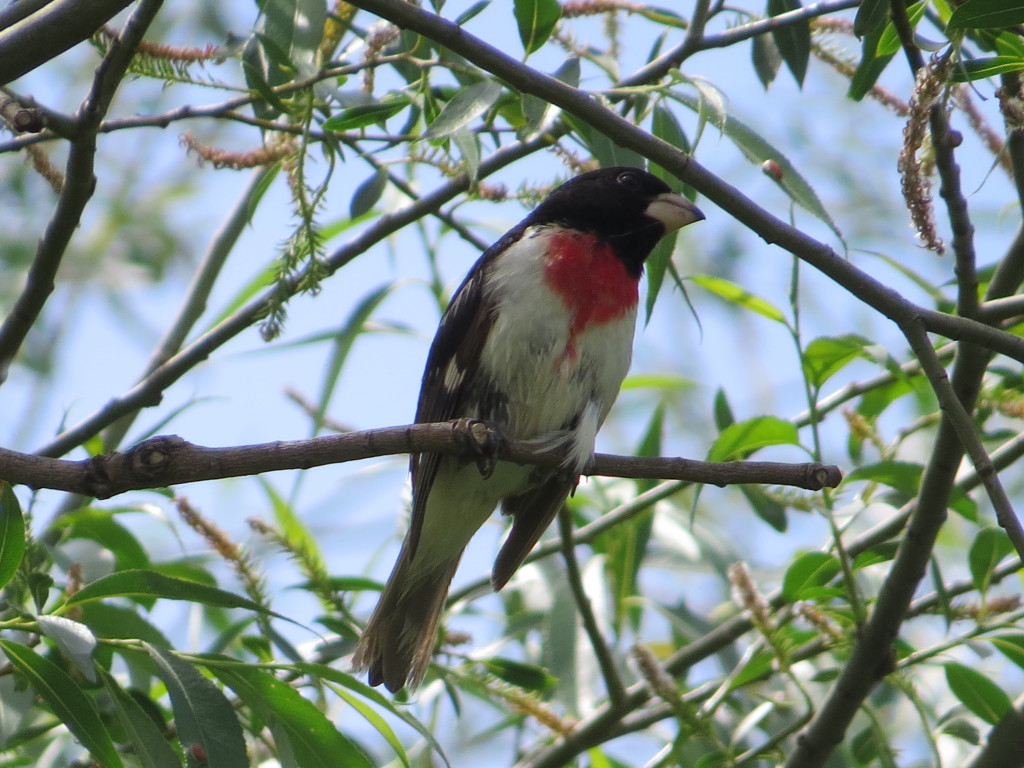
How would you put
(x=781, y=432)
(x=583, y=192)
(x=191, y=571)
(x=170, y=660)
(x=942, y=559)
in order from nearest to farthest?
(x=170, y=660), (x=781, y=432), (x=191, y=571), (x=583, y=192), (x=942, y=559)

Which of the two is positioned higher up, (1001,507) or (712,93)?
(712,93)

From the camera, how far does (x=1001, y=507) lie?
2350mm

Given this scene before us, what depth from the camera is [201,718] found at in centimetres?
256

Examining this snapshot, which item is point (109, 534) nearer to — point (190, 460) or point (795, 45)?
point (190, 460)

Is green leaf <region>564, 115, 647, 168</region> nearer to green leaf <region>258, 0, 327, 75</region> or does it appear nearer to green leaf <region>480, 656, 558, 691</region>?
green leaf <region>258, 0, 327, 75</region>

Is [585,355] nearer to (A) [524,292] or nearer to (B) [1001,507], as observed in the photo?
(A) [524,292]

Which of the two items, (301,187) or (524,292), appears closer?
(301,187)

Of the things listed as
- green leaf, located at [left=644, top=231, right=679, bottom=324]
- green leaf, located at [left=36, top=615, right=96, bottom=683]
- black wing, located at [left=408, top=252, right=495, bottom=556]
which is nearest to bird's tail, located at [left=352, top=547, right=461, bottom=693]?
black wing, located at [left=408, top=252, right=495, bottom=556]

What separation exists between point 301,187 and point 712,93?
3.50ft

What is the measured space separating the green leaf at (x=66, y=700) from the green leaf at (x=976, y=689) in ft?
7.57

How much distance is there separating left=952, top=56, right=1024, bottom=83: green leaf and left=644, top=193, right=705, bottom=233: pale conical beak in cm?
145

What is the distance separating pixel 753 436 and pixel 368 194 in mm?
1400

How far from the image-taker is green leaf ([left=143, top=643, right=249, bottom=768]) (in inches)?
99.7

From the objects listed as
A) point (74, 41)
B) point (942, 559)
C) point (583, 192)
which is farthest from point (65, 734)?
point (942, 559)
